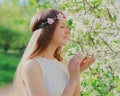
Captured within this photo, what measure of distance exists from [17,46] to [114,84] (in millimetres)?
22035

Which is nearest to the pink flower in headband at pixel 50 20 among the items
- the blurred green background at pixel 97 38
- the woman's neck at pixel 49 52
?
the woman's neck at pixel 49 52

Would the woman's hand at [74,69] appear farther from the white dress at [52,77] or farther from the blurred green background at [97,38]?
the blurred green background at [97,38]

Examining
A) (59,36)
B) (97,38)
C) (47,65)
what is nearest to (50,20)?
(59,36)

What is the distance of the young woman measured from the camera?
2.86 meters

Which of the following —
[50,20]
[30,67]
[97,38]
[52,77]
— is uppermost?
[50,20]

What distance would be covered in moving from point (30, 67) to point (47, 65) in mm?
161

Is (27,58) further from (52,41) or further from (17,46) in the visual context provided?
(17,46)

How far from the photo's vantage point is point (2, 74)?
23.7 m

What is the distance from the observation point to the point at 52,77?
2.96 metres

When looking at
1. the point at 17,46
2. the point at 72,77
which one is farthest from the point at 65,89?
the point at 17,46

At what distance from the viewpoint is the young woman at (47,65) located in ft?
9.37

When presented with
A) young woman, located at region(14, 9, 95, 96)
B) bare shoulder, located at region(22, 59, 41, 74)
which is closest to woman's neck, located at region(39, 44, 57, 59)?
young woman, located at region(14, 9, 95, 96)

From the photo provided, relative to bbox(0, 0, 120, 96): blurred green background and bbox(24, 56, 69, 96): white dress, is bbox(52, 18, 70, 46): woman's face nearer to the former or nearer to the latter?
bbox(24, 56, 69, 96): white dress

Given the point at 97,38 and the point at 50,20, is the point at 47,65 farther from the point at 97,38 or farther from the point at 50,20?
the point at 97,38
